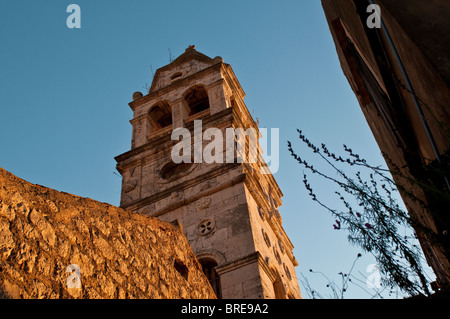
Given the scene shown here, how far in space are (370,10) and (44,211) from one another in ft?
10.8

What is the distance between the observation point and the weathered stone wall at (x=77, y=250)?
277cm

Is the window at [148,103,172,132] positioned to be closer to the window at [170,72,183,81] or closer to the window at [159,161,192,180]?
the window at [170,72,183,81]

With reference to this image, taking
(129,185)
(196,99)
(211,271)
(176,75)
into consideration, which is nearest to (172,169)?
(129,185)

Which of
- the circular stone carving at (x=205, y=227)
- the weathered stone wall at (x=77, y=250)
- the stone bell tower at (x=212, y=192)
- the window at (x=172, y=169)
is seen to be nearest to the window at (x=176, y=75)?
the stone bell tower at (x=212, y=192)

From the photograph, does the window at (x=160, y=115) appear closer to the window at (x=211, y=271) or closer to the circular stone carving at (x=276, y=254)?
the circular stone carving at (x=276, y=254)

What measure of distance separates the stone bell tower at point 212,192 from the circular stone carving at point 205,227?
0.06 ft

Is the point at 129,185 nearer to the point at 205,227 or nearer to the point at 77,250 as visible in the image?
the point at 205,227

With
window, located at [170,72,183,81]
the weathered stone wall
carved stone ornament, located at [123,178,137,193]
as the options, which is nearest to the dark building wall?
the weathered stone wall

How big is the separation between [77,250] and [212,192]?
31.0 ft

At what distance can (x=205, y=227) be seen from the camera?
38.6 ft

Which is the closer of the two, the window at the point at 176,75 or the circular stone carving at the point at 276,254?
the circular stone carving at the point at 276,254
